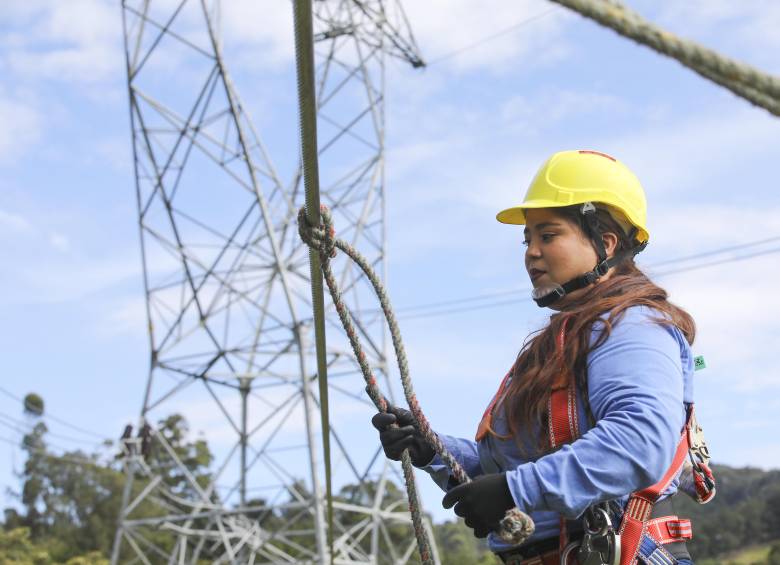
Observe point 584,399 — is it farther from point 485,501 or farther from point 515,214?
point 515,214

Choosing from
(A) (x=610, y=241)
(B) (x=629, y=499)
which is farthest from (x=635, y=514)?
(A) (x=610, y=241)

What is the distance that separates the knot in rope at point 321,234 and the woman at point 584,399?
0.51 metres

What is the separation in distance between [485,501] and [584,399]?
0.36 metres

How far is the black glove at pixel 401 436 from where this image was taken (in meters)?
2.81

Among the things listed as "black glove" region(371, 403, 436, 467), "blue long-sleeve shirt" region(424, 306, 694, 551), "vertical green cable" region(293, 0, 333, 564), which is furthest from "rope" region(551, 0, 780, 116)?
"black glove" region(371, 403, 436, 467)

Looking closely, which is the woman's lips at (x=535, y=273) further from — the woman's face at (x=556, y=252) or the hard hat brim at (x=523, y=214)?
the hard hat brim at (x=523, y=214)

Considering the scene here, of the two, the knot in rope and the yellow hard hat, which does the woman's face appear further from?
the knot in rope

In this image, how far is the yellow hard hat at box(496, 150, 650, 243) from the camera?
111 inches

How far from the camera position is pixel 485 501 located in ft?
7.68

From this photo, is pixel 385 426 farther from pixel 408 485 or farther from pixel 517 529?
pixel 517 529

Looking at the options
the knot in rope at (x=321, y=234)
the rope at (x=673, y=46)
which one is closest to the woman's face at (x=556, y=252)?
the knot in rope at (x=321, y=234)

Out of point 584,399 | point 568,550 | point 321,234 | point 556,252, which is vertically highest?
point 321,234

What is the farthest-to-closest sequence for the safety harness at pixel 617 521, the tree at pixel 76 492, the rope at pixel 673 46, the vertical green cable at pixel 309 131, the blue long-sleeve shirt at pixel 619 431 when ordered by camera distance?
the tree at pixel 76 492 < the safety harness at pixel 617 521 < the blue long-sleeve shirt at pixel 619 431 < the vertical green cable at pixel 309 131 < the rope at pixel 673 46

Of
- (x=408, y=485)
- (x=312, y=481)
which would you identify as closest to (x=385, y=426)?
(x=408, y=485)
